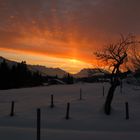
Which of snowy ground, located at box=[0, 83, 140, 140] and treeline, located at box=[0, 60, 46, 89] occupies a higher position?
treeline, located at box=[0, 60, 46, 89]

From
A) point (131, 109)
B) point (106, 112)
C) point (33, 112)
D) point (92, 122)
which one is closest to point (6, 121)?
point (33, 112)

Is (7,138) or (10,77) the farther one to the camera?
(10,77)

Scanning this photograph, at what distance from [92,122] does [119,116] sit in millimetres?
3466

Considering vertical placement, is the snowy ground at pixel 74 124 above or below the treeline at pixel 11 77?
below

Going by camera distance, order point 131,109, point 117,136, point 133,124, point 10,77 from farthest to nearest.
→ point 10,77, point 131,109, point 133,124, point 117,136

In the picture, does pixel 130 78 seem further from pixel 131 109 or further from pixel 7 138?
pixel 7 138

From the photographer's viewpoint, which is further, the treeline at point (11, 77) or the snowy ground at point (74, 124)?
the treeline at point (11, 77)

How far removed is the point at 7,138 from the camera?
11.9m

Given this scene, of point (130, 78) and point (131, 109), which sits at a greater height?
point (130, 78)

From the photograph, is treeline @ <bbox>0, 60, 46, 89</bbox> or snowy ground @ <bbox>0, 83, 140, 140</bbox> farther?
treeline @ <bbox>0, 60, 46, 89</bbox>

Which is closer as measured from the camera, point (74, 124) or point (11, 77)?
point (74, 124)

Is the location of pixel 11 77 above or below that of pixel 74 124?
above

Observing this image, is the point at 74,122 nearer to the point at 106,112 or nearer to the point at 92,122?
the point at 92,122

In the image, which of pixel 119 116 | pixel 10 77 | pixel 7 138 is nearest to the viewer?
pixel 7 138
